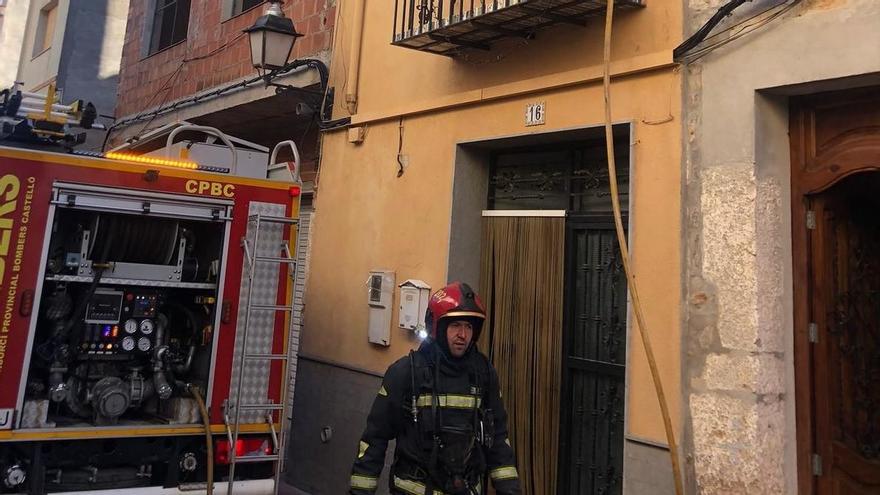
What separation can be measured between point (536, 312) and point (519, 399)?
75cm

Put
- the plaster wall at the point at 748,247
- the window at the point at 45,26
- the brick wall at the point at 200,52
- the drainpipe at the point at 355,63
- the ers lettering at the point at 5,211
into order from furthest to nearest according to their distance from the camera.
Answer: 1. the window at the point at 45,26
2. the brick wall at the point at 200,52
3. the drainpipe at the point at 355,63
4. the ers lettering at the point at 5,211
5. the plaster wall at the point at 748,247

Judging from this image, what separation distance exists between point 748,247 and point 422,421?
2.26 meters

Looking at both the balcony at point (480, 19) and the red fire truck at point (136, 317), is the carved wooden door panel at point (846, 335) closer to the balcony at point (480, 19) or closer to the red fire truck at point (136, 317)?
the balcony at point (480, 19)

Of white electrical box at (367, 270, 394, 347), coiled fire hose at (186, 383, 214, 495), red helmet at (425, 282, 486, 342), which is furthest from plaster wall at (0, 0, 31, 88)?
red helmet at (425, 282, 486, 342)

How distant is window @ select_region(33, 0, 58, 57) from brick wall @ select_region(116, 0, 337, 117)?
6.07 metres

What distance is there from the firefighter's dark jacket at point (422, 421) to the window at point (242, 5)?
24.4ft

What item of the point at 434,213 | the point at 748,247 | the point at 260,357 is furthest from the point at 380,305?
the point at 748,247

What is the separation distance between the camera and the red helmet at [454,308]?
143 inches

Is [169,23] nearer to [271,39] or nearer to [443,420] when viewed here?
[271,39]

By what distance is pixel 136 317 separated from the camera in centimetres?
506

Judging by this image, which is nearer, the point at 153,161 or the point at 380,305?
the point at 153,161

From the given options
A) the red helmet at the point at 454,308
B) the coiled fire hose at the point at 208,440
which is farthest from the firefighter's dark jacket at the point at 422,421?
the coiled fire hose at the point at 208,440

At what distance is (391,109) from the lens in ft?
22.7

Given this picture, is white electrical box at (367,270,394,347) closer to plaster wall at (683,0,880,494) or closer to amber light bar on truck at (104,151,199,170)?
amber light bar on truck at (104,151,199,170)
